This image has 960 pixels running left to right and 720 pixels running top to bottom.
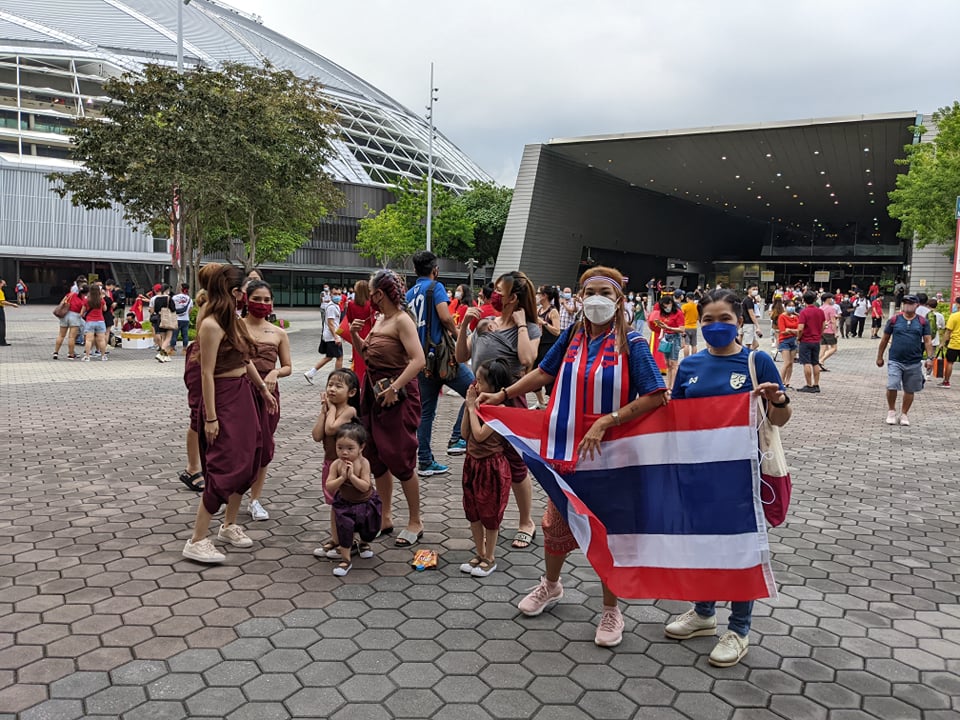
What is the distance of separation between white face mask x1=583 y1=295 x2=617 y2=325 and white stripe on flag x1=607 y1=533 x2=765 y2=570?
1086mm

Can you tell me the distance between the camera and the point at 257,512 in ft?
17.7

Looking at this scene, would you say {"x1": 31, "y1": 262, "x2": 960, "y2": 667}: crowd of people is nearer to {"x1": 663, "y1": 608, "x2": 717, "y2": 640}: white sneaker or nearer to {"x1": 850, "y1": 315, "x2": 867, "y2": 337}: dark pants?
{"x1": 663, "y1": 608, "x2": 717, "y2": 640}: white sneaker

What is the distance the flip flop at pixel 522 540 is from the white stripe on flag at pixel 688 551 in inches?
59.2

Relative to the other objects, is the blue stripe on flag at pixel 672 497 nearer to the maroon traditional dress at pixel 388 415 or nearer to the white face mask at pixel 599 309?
the white face mask at pixel 599 309

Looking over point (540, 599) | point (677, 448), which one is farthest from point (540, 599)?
point (677, 448)

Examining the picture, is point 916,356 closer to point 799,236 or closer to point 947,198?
point 947,198

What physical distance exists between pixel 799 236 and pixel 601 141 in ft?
143

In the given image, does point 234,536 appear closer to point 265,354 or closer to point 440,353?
point 265,354

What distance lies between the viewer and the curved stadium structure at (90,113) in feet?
146

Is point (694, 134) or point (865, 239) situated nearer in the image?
point (694, 134)

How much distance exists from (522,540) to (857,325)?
2748cm

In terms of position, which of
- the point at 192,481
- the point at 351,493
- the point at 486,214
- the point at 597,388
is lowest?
the point at 192,481

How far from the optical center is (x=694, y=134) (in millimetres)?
34000

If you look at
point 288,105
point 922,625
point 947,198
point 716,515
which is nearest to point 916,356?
point 922,625
